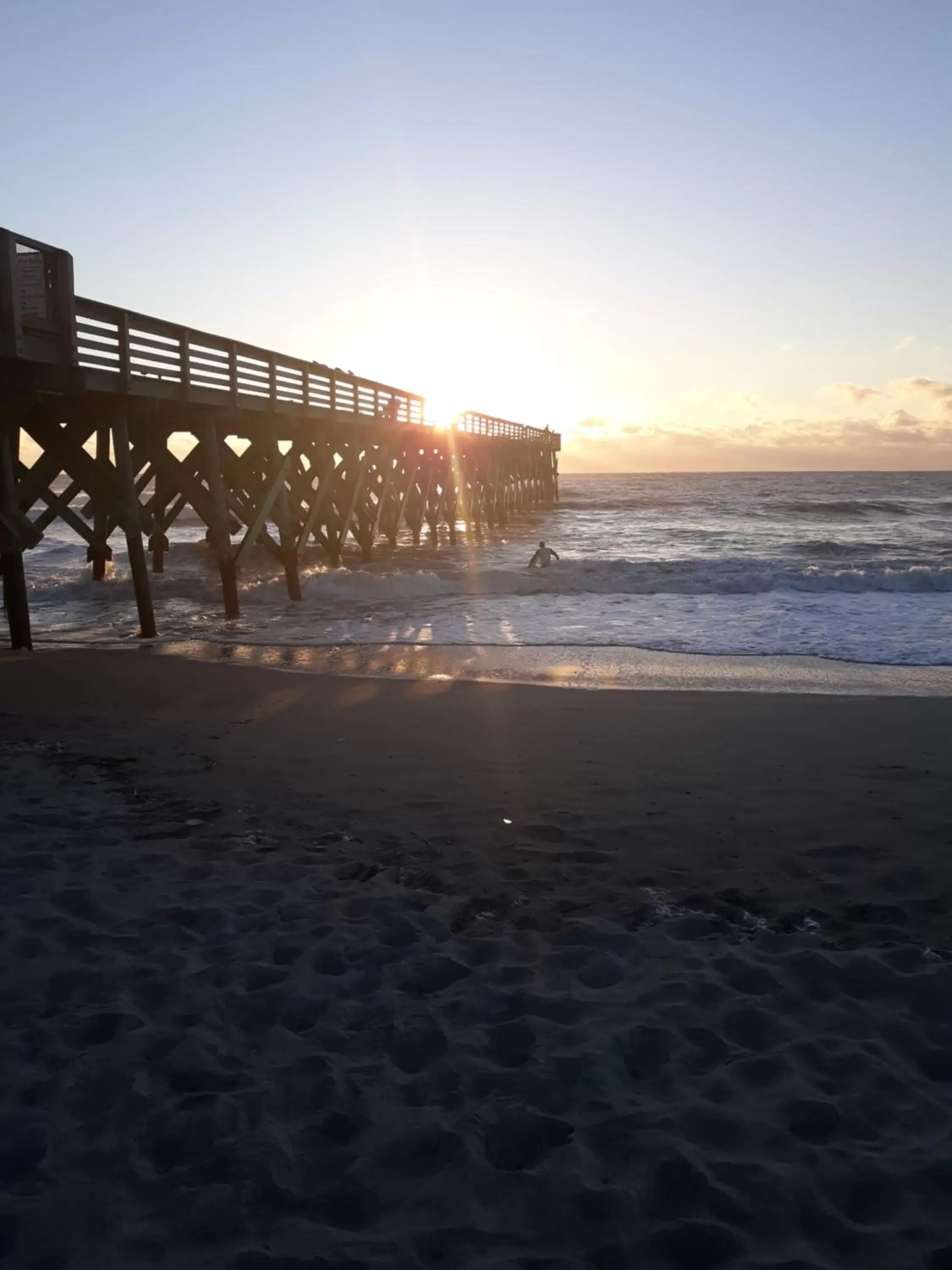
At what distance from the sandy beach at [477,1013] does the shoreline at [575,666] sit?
2.65m

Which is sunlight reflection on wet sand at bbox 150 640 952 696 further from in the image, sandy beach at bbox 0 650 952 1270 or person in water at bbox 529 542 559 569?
person in water at bbox 529 542 559 569

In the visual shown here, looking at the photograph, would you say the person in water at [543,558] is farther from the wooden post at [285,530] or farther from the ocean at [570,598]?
the wooden post at [285,530]

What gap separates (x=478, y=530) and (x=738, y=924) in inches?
1105

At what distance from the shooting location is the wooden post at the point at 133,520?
425 inches

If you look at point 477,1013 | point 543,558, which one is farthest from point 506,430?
point 477,1013

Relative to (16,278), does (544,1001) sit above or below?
below

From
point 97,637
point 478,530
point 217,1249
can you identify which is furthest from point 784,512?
point 217,1249

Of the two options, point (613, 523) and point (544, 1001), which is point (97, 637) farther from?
point (613, 523)

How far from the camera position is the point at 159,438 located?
12602 mm

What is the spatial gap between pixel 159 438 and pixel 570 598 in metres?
7.24

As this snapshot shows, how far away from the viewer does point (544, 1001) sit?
10.8 ft

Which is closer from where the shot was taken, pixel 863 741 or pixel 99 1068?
pixel 99 1068

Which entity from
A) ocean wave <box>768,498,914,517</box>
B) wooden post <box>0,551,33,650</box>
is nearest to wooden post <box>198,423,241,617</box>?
wooden post <box>0,551,33,650</box>

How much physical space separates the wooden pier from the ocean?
34.5 inches
